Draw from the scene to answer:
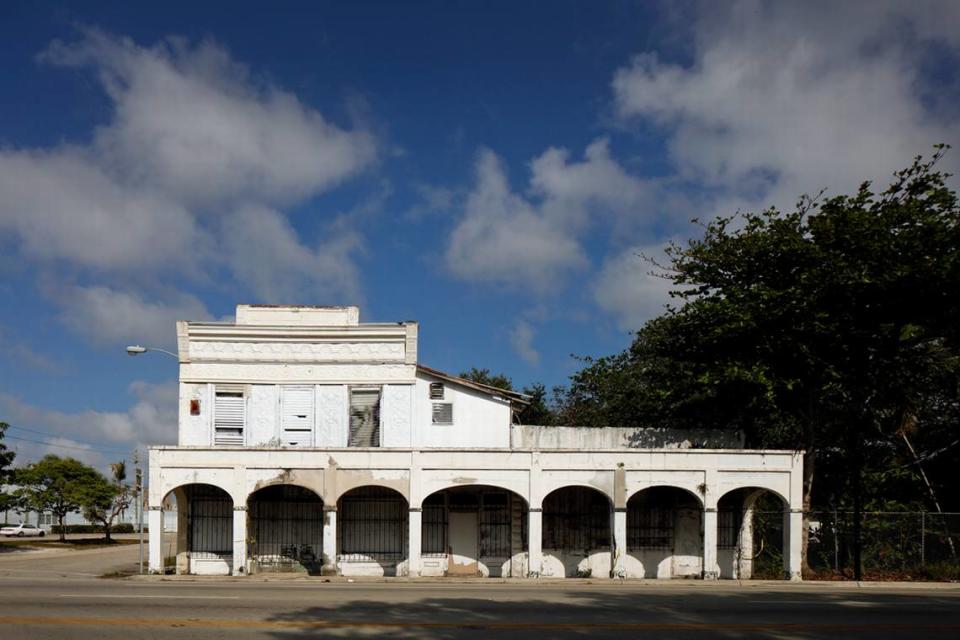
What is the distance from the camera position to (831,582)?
1005 inches

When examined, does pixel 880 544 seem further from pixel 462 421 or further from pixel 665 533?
pixel 462 421

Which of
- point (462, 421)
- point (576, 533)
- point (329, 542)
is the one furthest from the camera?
point (576, 533)

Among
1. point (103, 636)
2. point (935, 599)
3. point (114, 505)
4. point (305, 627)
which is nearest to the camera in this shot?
point (103, 636)

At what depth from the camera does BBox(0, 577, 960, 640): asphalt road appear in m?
13.7

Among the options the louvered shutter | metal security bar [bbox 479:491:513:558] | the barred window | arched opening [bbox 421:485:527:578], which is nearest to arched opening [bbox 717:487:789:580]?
the barred window

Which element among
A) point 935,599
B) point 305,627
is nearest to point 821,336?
point 935,599

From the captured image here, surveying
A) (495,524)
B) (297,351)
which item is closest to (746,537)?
(495,524)

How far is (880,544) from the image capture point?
28766 mm

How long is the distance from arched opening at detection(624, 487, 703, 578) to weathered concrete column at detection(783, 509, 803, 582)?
8.39 ft

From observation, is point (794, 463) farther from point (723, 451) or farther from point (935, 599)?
point (935, 599)

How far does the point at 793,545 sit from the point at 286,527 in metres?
15.5

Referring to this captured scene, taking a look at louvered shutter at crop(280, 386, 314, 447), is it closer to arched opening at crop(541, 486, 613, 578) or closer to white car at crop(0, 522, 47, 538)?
arched opening at crop(541, 486, 613, 578)

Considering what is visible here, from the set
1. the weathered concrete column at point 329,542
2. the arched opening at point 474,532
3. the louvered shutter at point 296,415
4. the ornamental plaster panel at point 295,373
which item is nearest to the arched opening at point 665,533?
the arched opening at point 474,532

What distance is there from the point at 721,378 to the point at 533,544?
767 cm
